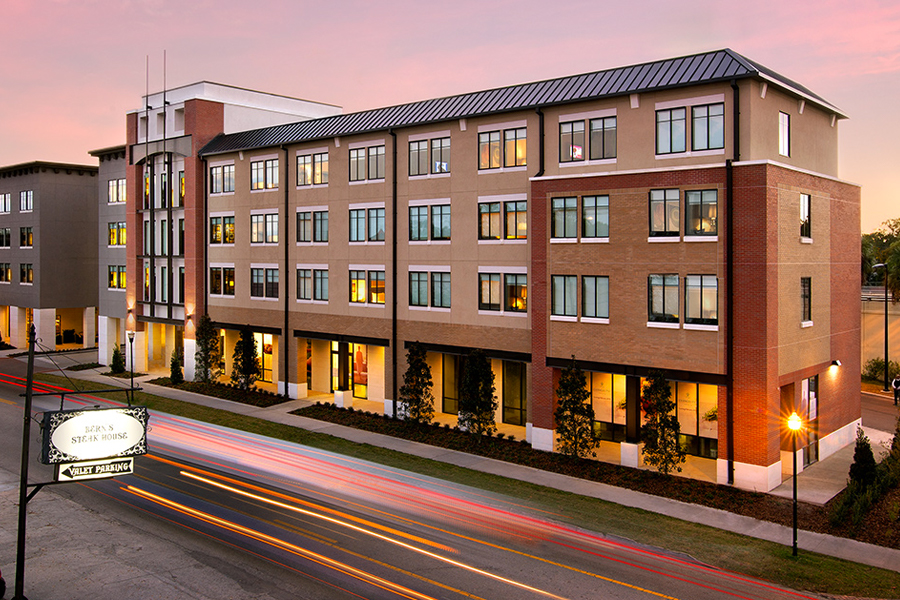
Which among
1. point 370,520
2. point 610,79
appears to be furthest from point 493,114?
point 370,520

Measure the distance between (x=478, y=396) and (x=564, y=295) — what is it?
5.79 m

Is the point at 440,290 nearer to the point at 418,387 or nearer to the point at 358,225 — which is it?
the point at 418,387

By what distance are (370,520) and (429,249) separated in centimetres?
1632

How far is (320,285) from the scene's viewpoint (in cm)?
3978

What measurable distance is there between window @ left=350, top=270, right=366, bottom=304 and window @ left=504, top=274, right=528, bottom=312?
9.35m

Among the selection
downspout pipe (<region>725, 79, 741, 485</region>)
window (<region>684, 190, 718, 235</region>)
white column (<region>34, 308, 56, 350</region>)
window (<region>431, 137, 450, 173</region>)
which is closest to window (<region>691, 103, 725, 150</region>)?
downspout pipe (<region>725, 79, 741, 485</region>)

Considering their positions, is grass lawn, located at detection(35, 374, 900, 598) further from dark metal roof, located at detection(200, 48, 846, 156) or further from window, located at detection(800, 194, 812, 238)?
dark metal roof, located at detection(200, 48, 846, 156)

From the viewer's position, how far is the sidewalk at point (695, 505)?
19.7 m

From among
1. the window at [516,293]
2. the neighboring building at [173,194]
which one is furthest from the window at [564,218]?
the neighboring building at [173,194]

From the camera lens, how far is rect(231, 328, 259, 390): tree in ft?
136

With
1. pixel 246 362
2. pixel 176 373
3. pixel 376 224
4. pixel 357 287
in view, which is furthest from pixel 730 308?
pixel 176 373

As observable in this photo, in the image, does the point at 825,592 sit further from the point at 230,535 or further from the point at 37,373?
the point at 37,373

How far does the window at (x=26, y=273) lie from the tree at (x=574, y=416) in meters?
53.7

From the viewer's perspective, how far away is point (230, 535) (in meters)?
19.4
